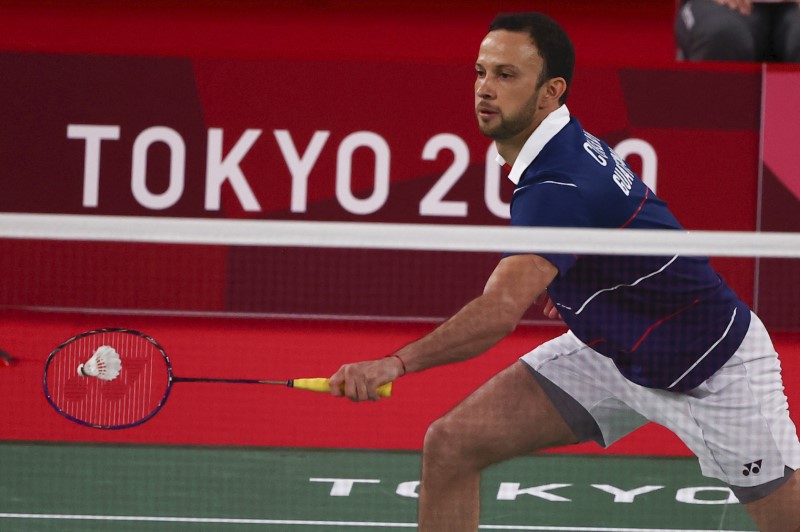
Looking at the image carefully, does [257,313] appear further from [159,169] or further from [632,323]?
[632,323]

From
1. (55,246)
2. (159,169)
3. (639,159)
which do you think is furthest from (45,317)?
(639,159)

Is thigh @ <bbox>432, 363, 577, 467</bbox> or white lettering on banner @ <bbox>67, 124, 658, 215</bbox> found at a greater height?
white lettering on banner @ <bbox>67, 124, 658, 215</bbox>

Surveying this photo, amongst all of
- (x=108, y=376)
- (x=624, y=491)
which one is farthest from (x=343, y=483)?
(x=108, y=376)

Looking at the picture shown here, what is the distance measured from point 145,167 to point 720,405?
4426 millimetres

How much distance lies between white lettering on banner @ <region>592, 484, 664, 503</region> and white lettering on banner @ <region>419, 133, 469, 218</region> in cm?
263

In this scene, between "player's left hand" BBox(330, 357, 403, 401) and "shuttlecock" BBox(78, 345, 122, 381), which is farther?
"shuttlecock" BBox(78, 345, 122, 381)

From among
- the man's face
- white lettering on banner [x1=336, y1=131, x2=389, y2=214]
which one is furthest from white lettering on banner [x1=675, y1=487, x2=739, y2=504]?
white lettering on banner [x1=336, y1=131, x2=389, y2=214]

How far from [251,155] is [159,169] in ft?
1.54

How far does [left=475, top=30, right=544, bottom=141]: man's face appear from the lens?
3133mm

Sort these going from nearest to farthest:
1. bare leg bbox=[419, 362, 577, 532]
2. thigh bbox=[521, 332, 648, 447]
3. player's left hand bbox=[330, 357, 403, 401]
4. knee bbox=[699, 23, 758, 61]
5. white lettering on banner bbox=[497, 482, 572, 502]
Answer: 1. player's left hand bbox=[330, 357, 403, 401]
2. bare leg bbox=[419, 362, 577, 532]
3. thigh bbox=[521, 332, 648, 447]
4. white lettering on banner bbox=[497, 482, 572, 502]
5. knee bbox=[699, 23, 758, 61]

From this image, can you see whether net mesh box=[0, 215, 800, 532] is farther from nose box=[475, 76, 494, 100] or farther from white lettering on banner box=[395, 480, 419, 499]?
nose box=[475, 76, 494, 100]

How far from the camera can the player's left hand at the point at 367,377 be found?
2.81 metres

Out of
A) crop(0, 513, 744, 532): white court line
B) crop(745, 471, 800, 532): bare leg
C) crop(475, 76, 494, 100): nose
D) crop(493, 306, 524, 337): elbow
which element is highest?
crop(475, 76, 494, 100): nose

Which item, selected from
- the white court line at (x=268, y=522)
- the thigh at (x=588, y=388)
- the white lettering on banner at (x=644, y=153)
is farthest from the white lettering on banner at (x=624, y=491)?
the white lettering on banner at (x=644, y=153)
